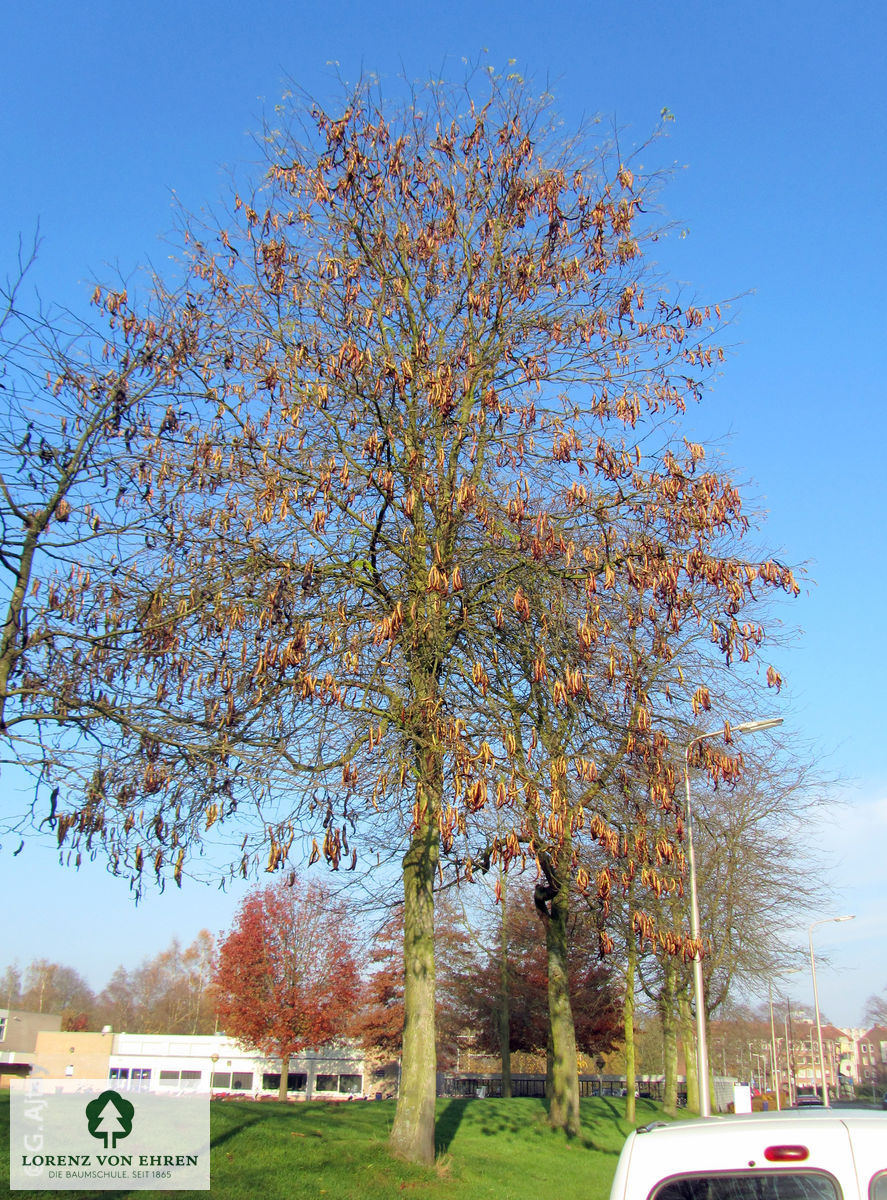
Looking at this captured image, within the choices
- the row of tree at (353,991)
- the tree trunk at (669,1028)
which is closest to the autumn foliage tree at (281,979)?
the row of tree at (353,991)

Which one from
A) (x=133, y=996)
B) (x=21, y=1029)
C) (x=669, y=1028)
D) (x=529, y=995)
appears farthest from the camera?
(x=133, y=996)

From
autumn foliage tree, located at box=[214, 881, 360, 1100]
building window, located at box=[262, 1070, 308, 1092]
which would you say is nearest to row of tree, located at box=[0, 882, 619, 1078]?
autumn foliage tree, located at box=[214, 881, 360, 1100]

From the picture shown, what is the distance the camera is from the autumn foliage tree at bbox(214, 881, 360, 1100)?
41469mm

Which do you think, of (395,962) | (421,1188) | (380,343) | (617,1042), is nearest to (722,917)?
(395,962)

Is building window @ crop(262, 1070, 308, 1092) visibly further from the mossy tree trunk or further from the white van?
the white van

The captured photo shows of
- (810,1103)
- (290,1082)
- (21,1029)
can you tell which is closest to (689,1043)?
(810,1103)

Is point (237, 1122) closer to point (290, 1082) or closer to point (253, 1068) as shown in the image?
point (253, 1068)

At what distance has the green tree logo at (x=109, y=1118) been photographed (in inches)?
335

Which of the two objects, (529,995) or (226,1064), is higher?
(529,995)

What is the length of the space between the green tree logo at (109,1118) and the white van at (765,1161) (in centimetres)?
612

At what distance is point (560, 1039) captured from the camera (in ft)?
65.4

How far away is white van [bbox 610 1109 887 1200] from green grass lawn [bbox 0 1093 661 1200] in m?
5.61

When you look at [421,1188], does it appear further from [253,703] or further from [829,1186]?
[829,1186]

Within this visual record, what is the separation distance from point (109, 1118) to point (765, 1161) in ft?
22.4
